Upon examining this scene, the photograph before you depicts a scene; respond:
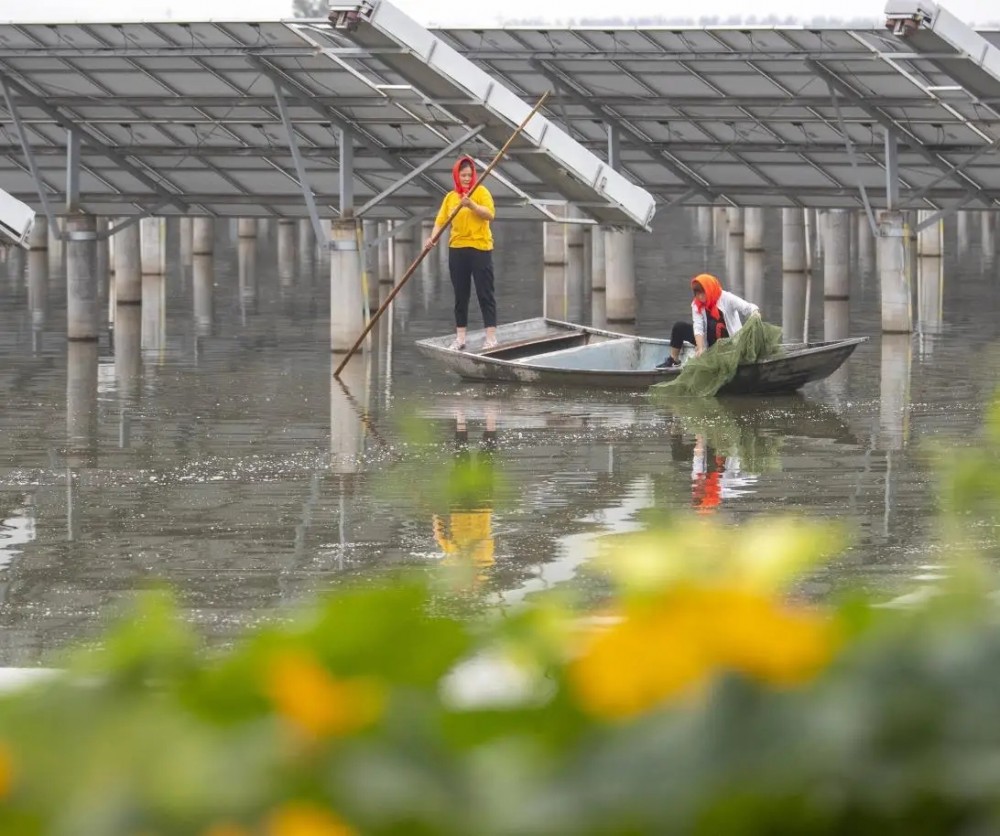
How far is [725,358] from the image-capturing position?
642 inches

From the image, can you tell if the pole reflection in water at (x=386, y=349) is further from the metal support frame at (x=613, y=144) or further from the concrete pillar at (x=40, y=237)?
the concrete pillar at (x=40, y=237)

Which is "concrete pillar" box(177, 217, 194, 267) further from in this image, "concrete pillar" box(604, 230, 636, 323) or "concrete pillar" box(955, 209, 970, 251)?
"concrete pillar" box(955, 209, 970, 251)

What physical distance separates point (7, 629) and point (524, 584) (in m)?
2.12

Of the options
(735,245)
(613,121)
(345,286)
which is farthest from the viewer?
(735,245)

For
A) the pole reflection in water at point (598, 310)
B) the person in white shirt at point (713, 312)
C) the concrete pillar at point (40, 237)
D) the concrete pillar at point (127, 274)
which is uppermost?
the concrete pillar at point (40, 237)

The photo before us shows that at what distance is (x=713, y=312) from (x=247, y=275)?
21443 millimetres

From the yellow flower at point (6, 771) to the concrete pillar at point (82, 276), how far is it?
2045 cm

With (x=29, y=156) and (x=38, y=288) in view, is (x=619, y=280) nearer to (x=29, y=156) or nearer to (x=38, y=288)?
(x=29, y=156)

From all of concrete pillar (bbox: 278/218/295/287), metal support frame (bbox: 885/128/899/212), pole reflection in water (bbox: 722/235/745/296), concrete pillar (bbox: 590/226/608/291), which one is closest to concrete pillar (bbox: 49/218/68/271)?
concrete pillar (bbox: 278/218/295/287)

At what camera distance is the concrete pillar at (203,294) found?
85.1 feet

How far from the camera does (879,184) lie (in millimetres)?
24422

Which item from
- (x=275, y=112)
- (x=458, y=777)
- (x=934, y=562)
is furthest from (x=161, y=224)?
(x=458, y=777)

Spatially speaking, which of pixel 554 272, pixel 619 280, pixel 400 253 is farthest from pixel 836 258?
pixel 400 253

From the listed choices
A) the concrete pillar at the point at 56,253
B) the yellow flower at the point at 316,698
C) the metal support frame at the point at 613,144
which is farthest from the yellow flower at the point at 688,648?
the concrete pillar at the point at 56,253
